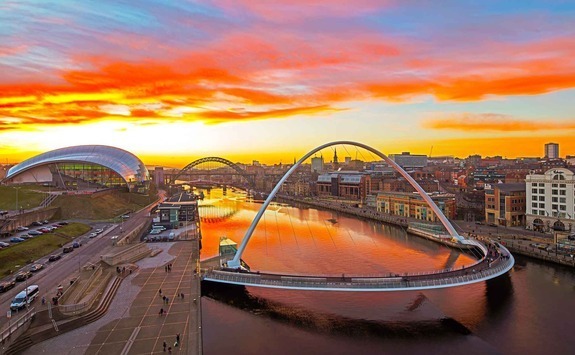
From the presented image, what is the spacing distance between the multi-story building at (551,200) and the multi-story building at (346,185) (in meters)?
36.3

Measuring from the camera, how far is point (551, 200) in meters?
35.7

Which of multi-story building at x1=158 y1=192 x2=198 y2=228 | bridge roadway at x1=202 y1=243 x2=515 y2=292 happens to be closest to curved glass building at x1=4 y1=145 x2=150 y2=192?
multi-story building at x1=158 y1=192 x2=198 y2=228

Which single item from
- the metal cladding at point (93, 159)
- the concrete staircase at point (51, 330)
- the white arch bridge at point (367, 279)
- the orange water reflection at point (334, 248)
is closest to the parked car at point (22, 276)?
the concrete staircase at point (51, 330)

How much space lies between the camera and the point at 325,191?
9262 centimetres

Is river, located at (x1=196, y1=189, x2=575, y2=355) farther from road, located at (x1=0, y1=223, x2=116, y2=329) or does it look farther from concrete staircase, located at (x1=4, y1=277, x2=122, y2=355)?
road, located at (x1=0, y1=223, x2=116, y2=329)

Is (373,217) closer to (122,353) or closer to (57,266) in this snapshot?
(57,266)

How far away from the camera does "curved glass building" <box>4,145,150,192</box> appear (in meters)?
64.1

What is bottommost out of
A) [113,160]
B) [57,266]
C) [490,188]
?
[57,266]

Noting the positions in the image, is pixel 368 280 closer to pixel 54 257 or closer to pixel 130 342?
pixel 130 342

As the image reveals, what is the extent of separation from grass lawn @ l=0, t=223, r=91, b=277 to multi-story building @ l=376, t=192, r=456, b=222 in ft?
123

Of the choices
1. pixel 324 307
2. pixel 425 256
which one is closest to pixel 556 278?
pixel 425 256

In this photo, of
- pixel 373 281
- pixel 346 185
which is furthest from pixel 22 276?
pixel 346 185

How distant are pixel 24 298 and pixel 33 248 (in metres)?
10.9

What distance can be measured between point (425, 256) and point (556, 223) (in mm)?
12907
